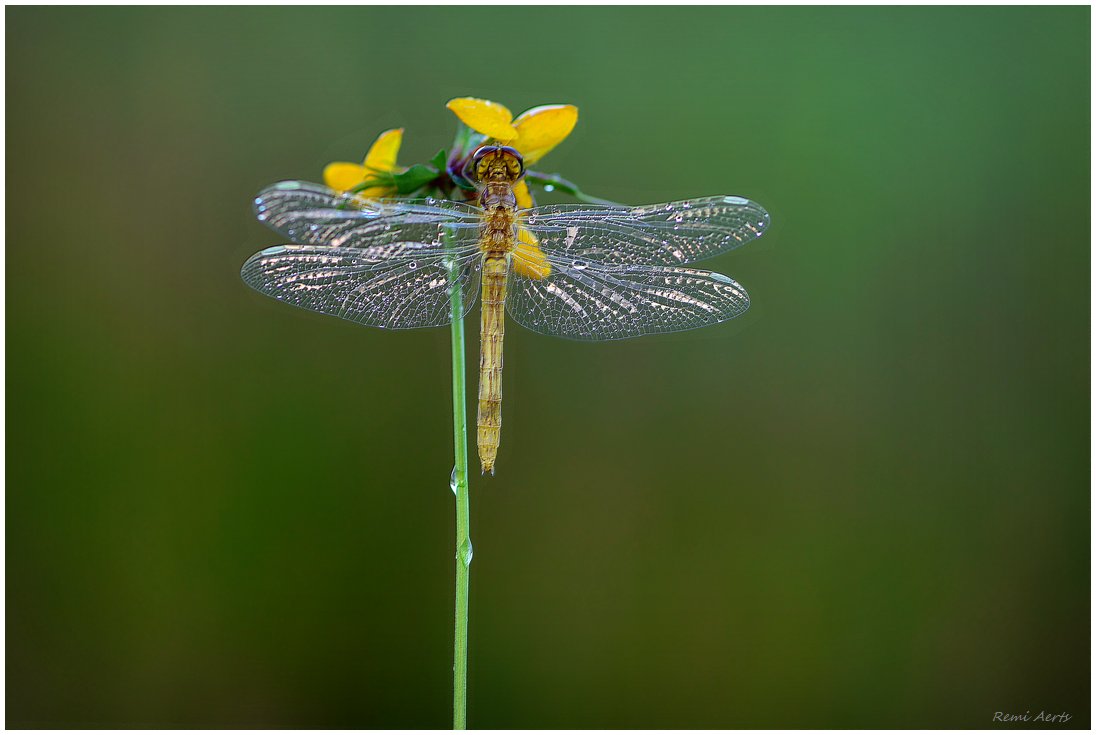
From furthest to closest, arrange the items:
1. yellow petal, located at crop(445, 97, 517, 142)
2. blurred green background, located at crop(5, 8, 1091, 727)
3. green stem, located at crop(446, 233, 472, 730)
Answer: blurred green background, located at crop(5, 8, 1091, 727), yellow petal, located at crop(445, 97, 517, 142), green stem, located at crop(446, 233, 472, 730)

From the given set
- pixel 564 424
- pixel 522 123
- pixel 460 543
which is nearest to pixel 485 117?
pixel 522 123

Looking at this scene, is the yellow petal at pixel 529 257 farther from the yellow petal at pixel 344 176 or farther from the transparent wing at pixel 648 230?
the yellow petal at pixel 344 176

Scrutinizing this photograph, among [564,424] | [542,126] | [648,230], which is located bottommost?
[564,424]

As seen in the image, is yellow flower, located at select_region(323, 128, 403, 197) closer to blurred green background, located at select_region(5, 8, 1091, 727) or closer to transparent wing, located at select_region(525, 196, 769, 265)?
transparent wing, located at select_region(525, 196, 769, 265)

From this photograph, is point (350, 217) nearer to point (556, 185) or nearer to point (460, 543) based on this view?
point (556, 185)

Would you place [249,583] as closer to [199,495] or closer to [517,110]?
[199,495]

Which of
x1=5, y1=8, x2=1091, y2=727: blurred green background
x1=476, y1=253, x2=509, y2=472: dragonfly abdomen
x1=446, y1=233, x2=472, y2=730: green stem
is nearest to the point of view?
x1=446, y1=233, x2=472, y2=730: green stem

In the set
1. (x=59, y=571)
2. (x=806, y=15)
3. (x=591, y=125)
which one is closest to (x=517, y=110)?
(x=591, y=125)

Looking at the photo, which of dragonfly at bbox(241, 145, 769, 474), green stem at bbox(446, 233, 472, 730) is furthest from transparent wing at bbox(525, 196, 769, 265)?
green stem at bbox(446, 233, 472, 730)
